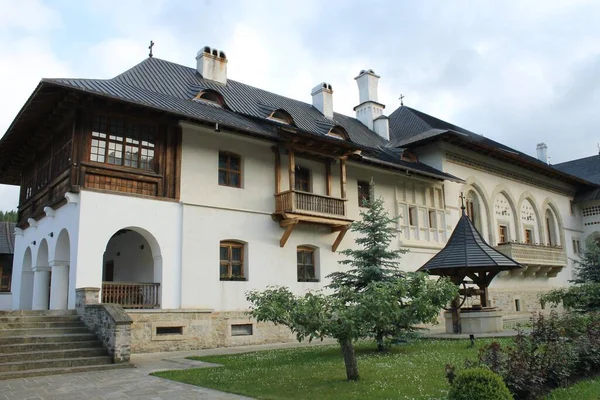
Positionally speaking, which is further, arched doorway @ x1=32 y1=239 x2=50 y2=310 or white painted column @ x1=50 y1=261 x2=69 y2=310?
arched doorway @ x1=32 y1=239 x2=50 y2=310

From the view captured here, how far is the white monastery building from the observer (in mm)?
16156

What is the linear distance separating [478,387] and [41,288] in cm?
1756

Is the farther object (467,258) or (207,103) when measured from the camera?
(207,103)

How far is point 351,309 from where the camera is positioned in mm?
8719

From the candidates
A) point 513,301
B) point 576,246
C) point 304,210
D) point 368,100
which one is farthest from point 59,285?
point 576,246

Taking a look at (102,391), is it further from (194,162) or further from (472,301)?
(472,301)

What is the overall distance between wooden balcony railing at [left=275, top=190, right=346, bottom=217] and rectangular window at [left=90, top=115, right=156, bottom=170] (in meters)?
4.92

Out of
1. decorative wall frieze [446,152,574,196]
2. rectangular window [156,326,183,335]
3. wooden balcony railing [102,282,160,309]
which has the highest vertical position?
decorative wall frieze [446,152,574,196]

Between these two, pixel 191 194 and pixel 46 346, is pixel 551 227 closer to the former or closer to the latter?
pixel 191 194

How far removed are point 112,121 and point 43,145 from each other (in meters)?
4.88

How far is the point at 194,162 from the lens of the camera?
18.4m

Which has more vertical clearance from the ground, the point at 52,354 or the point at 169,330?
the point at 169,330

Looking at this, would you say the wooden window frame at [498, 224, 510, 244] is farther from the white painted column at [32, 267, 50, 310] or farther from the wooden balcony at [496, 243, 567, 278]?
the white painted column at [32, 267, 50, 310]

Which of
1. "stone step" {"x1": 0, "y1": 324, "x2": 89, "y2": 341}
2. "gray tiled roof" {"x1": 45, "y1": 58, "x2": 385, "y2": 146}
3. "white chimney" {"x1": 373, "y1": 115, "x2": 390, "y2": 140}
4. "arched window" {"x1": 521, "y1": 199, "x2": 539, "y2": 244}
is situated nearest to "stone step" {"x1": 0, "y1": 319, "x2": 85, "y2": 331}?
"stone step" {"x1": 0, "y1": 324, "x2": 89, "y2": 341}
